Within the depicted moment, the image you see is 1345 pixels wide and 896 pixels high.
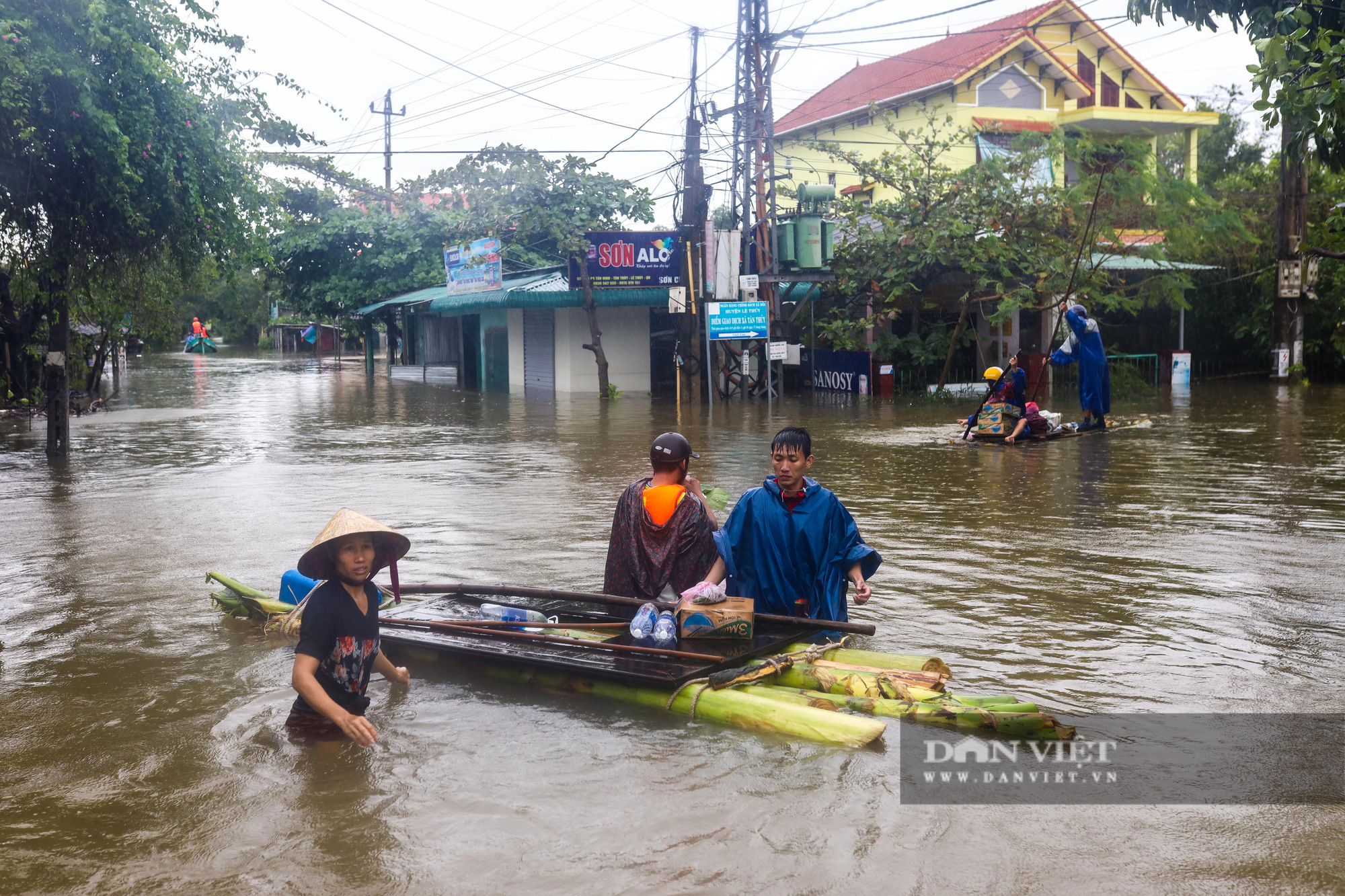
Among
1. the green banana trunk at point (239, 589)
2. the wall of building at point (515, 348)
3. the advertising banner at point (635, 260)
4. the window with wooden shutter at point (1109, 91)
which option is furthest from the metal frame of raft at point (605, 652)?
the window with wooden shutter at point (1109, 91)

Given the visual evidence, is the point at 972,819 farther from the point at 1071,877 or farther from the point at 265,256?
the point at 265,256

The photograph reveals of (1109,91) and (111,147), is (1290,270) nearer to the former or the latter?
(1109,91)

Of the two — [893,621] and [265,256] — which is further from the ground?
[265,256]

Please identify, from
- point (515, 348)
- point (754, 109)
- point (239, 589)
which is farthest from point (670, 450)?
point (515, 348)

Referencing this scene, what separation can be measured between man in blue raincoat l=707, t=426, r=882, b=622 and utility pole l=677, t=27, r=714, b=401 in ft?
62.9

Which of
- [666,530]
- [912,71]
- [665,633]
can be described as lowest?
[665,633]

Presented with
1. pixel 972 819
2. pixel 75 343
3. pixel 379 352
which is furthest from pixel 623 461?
pixel 379 352

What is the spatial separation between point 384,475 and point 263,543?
433 cm

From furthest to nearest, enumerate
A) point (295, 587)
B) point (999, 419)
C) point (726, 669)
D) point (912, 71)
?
1. point (912, 71)
2. point (999, 419)
3. point (295, 587)
4. point (726, 669)

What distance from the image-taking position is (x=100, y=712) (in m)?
5.47

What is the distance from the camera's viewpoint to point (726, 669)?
5332 mm

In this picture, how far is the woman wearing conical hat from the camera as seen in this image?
15.2ft

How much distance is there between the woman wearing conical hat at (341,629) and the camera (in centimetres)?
464

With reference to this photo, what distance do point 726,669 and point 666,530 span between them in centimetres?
111
